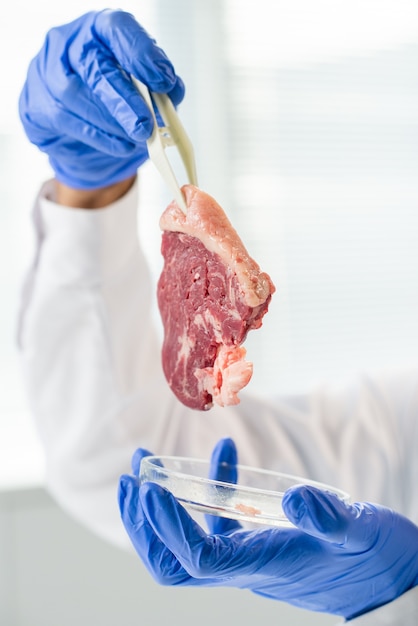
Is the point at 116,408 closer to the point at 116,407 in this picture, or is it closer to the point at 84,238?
the point at 116,407

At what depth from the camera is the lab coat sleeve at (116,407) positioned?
57.2 inches

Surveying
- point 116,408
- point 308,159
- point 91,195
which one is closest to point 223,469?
point 116,408

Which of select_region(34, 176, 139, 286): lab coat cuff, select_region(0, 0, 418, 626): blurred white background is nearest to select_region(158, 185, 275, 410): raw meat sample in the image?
→ select_region(34, 176, 139, 286): lab coat cuff

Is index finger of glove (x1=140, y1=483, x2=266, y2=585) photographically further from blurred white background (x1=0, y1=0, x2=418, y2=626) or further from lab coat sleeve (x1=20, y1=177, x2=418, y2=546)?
blurred white background (x1=0, y1=0, x2=418, y2=626)

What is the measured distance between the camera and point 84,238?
1.41 meters

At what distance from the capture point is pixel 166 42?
2623 millimetres

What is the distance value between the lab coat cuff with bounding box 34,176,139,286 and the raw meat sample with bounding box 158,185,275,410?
0.48 m

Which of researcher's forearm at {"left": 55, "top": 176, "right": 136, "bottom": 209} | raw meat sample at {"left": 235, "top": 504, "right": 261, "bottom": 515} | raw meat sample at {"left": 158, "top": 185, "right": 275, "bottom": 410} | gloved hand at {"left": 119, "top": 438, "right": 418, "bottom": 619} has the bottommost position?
gloved hand at {"left": 119, "top": 438, "right": 418, "bottom": 619}

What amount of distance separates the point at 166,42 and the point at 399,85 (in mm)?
1016

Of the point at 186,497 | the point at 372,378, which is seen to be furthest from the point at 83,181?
the point at 372,378

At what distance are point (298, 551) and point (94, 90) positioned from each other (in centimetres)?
63

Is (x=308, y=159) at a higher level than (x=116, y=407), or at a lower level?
higher

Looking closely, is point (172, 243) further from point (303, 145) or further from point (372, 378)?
point (303, 145)

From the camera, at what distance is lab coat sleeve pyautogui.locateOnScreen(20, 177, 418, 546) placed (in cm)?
145
